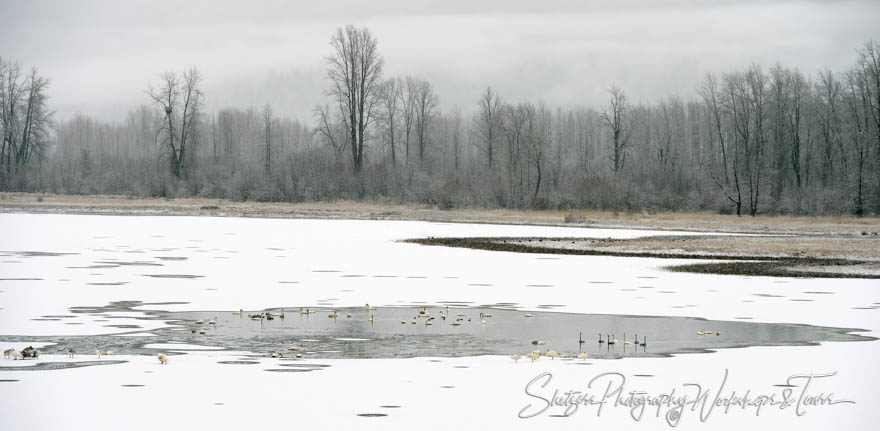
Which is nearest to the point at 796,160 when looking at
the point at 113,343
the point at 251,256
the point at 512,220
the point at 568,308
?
the point at 512,220

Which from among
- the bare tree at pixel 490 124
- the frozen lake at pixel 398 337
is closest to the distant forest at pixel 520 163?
the bare tree at pixel 490 124

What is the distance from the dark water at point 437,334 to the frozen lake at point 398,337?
0.15 feet

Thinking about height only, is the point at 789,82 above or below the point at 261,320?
above

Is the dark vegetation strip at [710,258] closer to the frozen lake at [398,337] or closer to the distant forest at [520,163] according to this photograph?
the frozen lake at [398,337]

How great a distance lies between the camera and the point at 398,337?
13.3 metres

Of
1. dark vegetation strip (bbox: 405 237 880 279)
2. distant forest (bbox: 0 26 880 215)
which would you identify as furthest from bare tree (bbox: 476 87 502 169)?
dark vegetation strip (bbox: 405 237 880 279)

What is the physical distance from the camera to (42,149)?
3696 inches

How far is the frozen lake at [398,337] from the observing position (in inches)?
352

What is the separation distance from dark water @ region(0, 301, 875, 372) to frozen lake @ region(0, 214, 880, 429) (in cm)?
5

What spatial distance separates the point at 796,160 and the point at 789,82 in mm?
11278

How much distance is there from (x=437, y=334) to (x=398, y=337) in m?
0.64

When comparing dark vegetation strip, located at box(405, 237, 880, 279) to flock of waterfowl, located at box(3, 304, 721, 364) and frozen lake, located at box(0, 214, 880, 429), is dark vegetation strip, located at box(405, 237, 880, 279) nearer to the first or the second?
frozen lake, located at box(0, 214, 880, 429)

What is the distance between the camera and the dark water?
12.2 m

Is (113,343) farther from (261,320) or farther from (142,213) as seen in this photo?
(142,213)
